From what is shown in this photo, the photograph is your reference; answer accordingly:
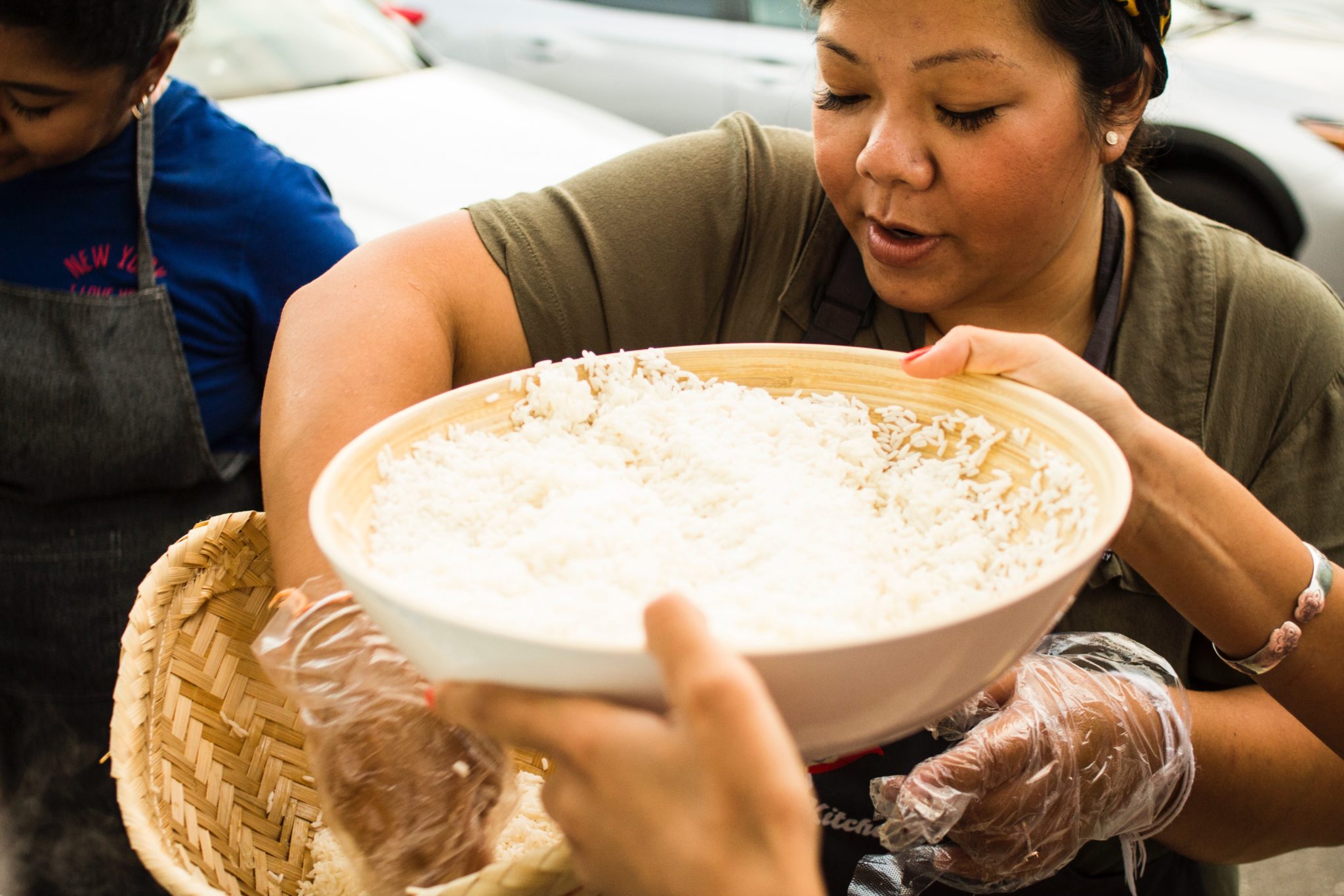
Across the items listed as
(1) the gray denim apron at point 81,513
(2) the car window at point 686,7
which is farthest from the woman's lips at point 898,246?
(2) the car window at point 686,7

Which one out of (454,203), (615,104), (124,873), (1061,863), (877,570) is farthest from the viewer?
(615,104)

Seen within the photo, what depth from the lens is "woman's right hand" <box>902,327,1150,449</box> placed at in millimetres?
981

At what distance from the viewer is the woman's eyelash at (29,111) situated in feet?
4.74

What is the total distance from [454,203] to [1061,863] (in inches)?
84.4

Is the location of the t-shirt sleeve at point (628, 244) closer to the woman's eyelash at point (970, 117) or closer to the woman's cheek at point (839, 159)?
the woman's cheek at point (839, 159)

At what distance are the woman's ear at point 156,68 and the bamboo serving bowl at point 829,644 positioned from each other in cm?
97

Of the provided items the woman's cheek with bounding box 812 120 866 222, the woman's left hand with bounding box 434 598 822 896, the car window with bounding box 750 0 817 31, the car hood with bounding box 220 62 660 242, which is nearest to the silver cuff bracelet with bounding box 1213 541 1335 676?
the woman's cheek with bounding box 812 120 866 222

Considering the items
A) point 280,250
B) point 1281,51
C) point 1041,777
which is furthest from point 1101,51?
point 1281,51

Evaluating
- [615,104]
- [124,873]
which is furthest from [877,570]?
[615,104]

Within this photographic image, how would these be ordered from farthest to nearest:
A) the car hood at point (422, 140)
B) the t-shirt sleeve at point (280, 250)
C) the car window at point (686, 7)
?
1. the car window at point (686, 7)
2. the car hood at point (422, 140)
3. the t-shirt sleeve at point (280, 250)

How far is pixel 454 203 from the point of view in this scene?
9.00 feet

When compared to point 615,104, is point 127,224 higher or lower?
higher

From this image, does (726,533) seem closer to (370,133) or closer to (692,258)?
(692,258)

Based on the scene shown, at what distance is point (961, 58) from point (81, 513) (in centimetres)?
134
